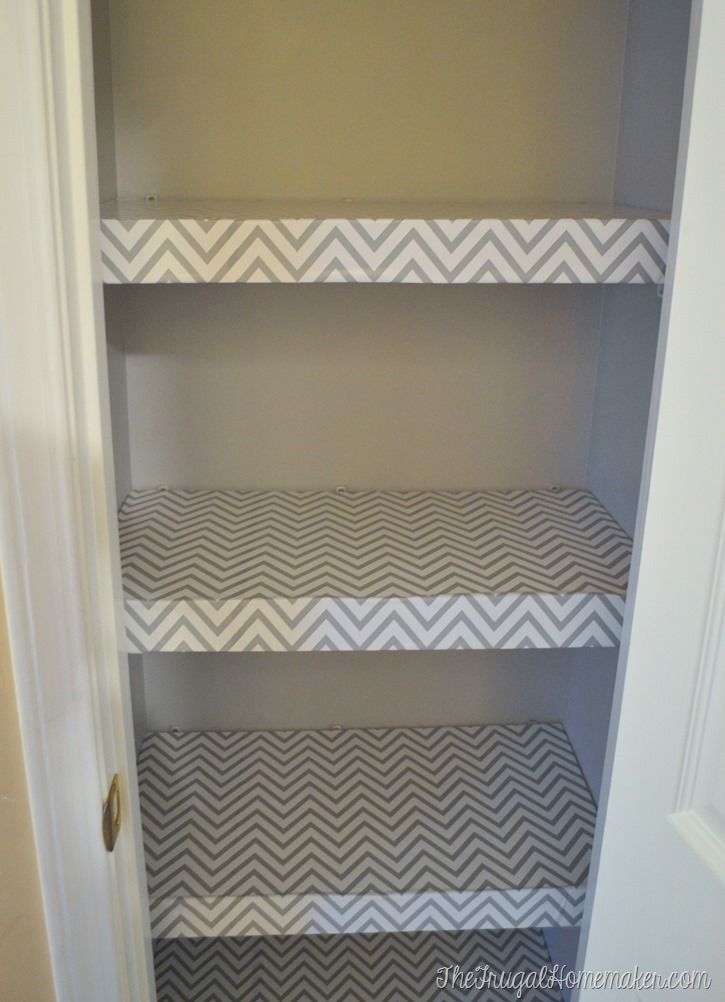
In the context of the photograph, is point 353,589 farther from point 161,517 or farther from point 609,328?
point 609,328

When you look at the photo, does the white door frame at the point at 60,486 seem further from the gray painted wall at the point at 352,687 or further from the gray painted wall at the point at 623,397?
the gray painted wall at the point at 623,397

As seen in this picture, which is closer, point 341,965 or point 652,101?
point 652,101

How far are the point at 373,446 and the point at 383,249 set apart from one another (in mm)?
410

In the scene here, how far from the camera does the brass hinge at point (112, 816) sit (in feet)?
2.35

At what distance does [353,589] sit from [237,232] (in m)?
0.37

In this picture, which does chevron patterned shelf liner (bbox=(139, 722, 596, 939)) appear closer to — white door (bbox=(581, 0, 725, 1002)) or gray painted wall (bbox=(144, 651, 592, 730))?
gray painted wall (bbox=(144, 651, 592, 730))

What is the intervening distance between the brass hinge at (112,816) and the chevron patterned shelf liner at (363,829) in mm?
314

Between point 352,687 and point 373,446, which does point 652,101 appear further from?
point 352,687

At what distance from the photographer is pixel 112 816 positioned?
73 centimetres

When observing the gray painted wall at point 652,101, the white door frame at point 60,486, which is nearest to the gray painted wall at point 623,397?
the gray painted wall at point 652,101

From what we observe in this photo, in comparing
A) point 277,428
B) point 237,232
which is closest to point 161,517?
point 277,428

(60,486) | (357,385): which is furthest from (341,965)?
(60,486)

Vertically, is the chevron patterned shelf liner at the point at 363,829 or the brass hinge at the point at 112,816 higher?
the brass hinge at the point at 112,816

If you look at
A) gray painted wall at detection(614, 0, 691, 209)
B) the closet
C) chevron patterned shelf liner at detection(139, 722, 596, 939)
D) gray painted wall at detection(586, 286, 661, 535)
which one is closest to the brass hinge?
the closet
